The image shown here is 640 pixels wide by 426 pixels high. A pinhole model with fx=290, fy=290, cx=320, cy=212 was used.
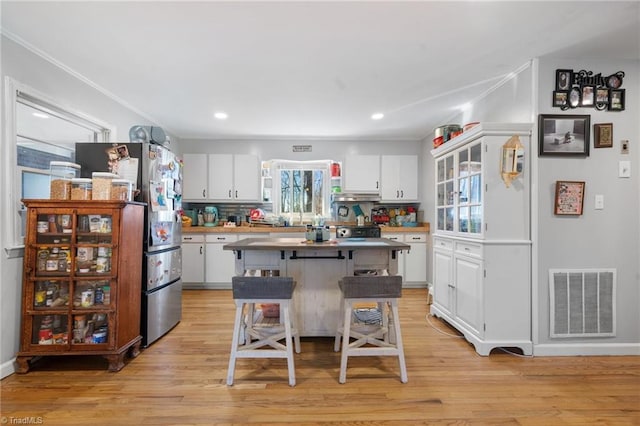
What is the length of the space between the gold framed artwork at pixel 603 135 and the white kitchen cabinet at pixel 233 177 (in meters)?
4.13

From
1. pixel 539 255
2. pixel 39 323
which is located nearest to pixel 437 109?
pixel 539 255

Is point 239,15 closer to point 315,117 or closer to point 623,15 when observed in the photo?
point 315,117

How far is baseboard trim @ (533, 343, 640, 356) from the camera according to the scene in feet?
7.88

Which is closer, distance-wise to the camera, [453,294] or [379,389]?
[379,389]

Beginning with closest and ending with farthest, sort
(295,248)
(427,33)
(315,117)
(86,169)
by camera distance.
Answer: (427,33), (295,248), (86,169), (315,117)

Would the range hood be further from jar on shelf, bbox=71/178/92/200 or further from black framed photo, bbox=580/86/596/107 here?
jar on shelf, bbox=71/178/92/200

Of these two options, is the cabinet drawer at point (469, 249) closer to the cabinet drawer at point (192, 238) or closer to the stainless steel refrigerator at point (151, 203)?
the stainless steel refrigerator at point (151, 203)

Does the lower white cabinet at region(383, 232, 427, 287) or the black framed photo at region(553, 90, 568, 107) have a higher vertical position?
the black framed photo at region(553, 90, 568, 107)

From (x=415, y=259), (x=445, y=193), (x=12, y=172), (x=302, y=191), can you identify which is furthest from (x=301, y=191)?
(x=12, y=172)

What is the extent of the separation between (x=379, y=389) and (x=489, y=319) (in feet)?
3.86

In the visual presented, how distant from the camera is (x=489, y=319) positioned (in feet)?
7.97

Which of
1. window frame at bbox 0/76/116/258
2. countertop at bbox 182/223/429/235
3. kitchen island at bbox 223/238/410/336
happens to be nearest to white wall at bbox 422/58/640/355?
kitchen island at bbox 223/238/410/336

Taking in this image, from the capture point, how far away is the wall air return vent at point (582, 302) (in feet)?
7.87

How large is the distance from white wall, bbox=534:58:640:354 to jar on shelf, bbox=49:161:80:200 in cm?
374
